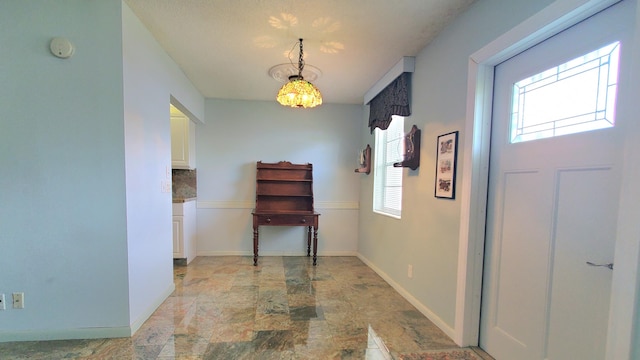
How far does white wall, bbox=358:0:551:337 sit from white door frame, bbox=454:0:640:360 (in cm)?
8

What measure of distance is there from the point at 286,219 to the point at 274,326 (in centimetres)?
170

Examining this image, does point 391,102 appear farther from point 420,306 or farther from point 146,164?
point 146,164

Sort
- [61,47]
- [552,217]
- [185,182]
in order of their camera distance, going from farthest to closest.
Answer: [185,182], [61,47], [552,217]

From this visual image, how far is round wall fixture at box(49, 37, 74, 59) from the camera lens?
177cm

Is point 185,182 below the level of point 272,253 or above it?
above

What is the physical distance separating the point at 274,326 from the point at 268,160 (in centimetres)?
257

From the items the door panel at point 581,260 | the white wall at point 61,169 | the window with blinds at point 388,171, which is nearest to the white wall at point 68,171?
the white wall at point 61,169

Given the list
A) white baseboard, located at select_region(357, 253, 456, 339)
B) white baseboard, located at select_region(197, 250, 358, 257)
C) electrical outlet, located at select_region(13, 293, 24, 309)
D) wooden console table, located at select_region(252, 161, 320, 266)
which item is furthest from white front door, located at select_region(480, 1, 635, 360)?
electrical outlet, located at select_region(13, 293, 24, 309)

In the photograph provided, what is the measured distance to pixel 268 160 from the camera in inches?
164

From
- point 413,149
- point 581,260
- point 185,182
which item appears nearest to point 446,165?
point 413,149

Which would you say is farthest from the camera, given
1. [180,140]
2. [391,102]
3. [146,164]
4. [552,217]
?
[180,140]

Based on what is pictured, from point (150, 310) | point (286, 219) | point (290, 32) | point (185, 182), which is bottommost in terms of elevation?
point (150, 310)

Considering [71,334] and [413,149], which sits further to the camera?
[413,149]

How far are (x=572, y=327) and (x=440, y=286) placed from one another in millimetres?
886
